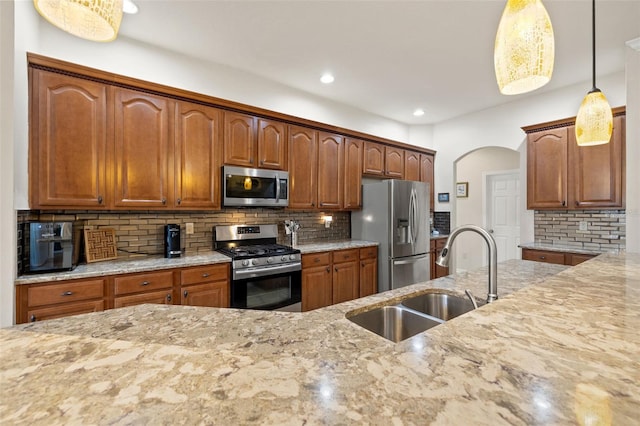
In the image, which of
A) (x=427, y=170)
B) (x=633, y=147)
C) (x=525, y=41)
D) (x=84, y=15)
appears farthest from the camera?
(x=427, y=170)

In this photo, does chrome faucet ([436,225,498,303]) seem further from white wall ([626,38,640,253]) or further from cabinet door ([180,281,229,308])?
white wall ([626,38,640,253])

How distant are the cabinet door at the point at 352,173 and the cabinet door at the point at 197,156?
A: 1.69 metres

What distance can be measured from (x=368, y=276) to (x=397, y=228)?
73cm

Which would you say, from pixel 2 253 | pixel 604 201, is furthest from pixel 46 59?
pixel 604 201

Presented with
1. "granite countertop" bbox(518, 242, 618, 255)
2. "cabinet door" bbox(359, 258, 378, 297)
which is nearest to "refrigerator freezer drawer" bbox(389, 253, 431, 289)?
"cabinet door" bbox(359, 258, 378, 297)

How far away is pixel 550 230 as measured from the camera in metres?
3.59

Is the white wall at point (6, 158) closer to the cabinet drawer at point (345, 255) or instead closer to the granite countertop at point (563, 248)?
the cabinet drawer at point (345, 255)

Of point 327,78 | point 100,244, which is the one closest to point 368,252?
point 327,78

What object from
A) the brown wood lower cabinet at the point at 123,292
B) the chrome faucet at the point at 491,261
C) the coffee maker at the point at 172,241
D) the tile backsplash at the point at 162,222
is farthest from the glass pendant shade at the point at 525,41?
the tile backsplash at the point at 162,222

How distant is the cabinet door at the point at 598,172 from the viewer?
2916mm

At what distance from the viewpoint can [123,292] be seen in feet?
6.72

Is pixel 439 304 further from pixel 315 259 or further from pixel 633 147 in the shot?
pixel 633 147

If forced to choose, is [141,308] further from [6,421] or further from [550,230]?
[550,230]

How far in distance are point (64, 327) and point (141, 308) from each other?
214 mm
